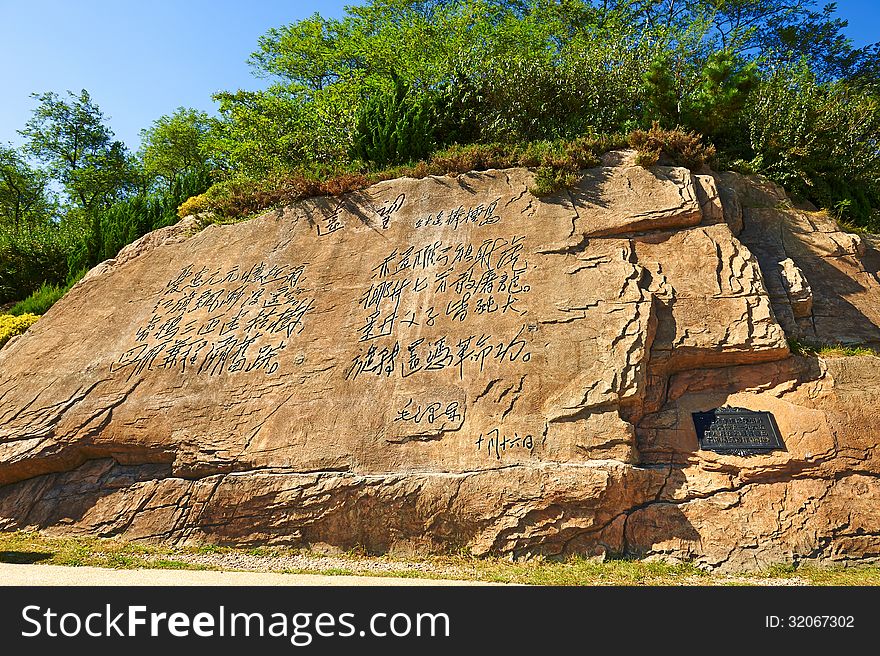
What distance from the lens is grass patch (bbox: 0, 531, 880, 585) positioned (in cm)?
593

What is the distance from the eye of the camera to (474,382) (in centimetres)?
781

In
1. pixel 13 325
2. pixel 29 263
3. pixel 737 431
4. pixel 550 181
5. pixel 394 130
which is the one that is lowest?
pixel 737 431

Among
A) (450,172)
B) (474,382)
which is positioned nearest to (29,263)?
(450,172)

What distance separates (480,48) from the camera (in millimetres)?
16203

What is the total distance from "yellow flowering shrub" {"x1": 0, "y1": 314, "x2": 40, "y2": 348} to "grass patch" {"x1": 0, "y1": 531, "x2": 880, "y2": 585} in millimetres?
5969

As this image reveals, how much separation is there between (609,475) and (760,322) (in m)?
3.10

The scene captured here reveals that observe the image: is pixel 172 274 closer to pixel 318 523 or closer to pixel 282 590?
pixel 318 523

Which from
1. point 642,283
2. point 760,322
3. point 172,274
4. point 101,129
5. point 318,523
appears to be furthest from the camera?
point 101,129

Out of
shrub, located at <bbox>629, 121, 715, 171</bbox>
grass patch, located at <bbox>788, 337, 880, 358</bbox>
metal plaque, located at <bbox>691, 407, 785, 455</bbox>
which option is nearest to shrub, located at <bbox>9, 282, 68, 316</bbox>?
shrub, located at <bbox>629, 121, 715, 171</bbox>

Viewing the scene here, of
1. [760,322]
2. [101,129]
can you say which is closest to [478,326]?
[760,322]

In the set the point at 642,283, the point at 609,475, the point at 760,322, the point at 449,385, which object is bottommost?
the point at 609,475

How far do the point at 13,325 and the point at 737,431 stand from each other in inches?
538

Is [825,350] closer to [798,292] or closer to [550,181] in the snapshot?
[798,292]

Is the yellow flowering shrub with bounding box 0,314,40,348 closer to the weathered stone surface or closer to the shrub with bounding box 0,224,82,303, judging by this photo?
the shrub with bounding box 0,224,82,303
